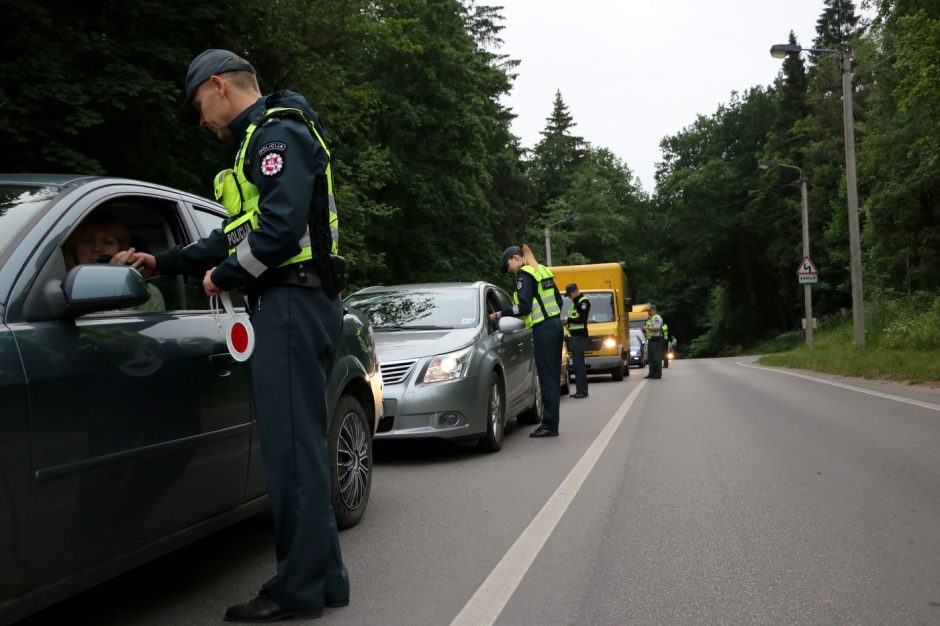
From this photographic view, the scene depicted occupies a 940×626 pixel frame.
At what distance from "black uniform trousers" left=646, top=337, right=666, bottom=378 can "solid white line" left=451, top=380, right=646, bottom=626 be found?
53.8 feet

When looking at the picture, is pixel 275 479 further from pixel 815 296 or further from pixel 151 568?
pixel 815 296

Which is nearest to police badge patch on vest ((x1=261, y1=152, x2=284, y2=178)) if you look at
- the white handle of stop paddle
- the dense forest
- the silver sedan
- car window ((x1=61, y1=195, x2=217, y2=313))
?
the white handle of stop paddle

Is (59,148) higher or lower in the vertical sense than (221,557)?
higher

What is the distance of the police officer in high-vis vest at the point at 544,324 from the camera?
9.88 meters

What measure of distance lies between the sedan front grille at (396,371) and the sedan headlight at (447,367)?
0.16 m

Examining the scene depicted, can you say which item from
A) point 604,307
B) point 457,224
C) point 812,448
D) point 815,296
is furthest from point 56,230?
point 815,296

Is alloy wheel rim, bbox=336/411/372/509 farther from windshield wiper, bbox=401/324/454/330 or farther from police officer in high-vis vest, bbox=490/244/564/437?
police officer in high-vis vest, bbox=490/244/564/437

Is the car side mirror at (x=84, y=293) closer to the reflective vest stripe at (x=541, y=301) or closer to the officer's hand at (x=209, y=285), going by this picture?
the officer's hand at (x=209, y=285)

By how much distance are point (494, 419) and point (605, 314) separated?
51.0 feet

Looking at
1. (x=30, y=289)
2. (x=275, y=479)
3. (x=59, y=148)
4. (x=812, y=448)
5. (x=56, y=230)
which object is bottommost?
(x=812, y=448)

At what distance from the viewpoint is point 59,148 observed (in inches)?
468

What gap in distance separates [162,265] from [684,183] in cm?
6289

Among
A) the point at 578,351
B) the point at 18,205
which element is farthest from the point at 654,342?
the point at 18,205

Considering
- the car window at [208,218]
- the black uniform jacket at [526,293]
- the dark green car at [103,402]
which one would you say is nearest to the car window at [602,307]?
the black uniform jacket at [526,293]
